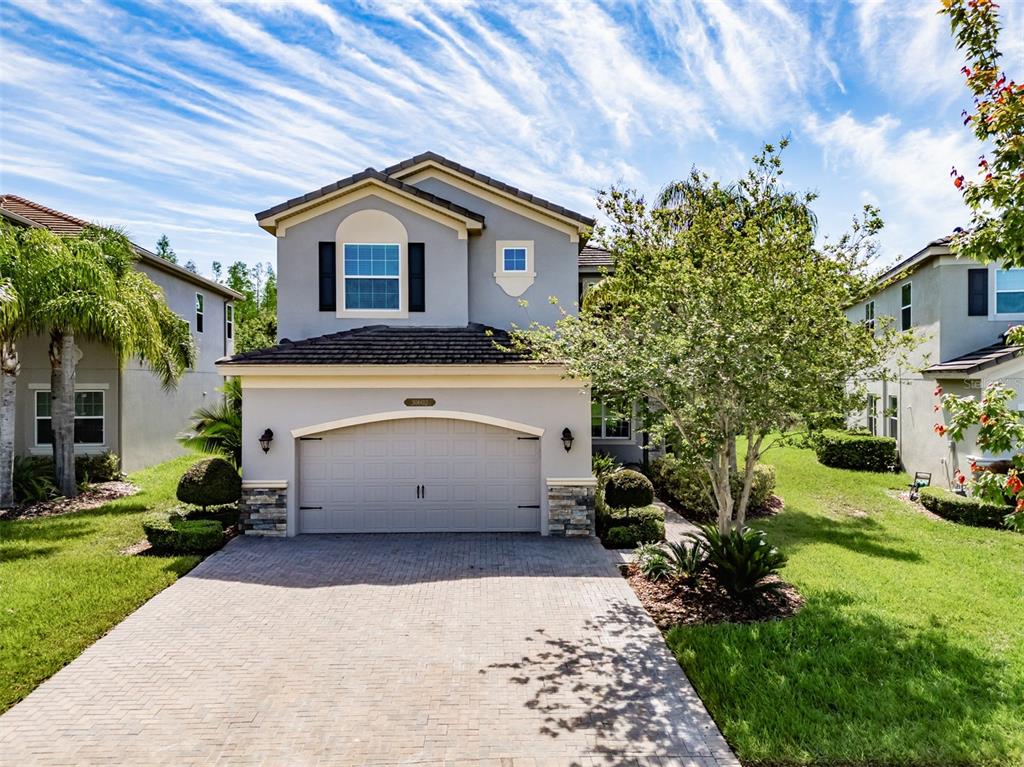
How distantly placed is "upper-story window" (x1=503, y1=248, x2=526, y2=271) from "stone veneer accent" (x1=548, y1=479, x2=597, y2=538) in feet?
18.0

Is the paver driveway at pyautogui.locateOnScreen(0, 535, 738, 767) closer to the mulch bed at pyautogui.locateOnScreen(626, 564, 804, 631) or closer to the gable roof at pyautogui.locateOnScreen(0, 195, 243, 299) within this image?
the mulch bed at pyautogui.locateOnScreen(626, 564, 804, 631)

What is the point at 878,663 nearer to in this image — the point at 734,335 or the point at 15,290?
the point at 734,335

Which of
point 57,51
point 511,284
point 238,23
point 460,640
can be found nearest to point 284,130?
point 238,23

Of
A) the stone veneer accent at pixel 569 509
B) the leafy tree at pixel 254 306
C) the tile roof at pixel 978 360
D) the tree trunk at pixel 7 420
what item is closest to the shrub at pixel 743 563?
the stone veneer accent at pixel 569 509

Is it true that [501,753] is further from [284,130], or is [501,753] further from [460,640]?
[284,130]

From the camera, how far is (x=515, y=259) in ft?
48.1

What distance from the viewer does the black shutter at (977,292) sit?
16.9 m

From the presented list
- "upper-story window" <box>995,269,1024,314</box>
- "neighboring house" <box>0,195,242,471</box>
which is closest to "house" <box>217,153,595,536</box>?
"neighboring house" <box>0,195,242,471</box>

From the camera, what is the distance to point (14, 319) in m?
13.4

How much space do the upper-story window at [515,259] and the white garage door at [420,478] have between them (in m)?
4.40

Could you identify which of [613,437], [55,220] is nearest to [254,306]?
[55,220]

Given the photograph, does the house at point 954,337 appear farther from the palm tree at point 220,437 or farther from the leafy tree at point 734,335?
the palm tree at point 220,437

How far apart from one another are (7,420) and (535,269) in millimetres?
13141

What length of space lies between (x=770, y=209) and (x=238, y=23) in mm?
9505
